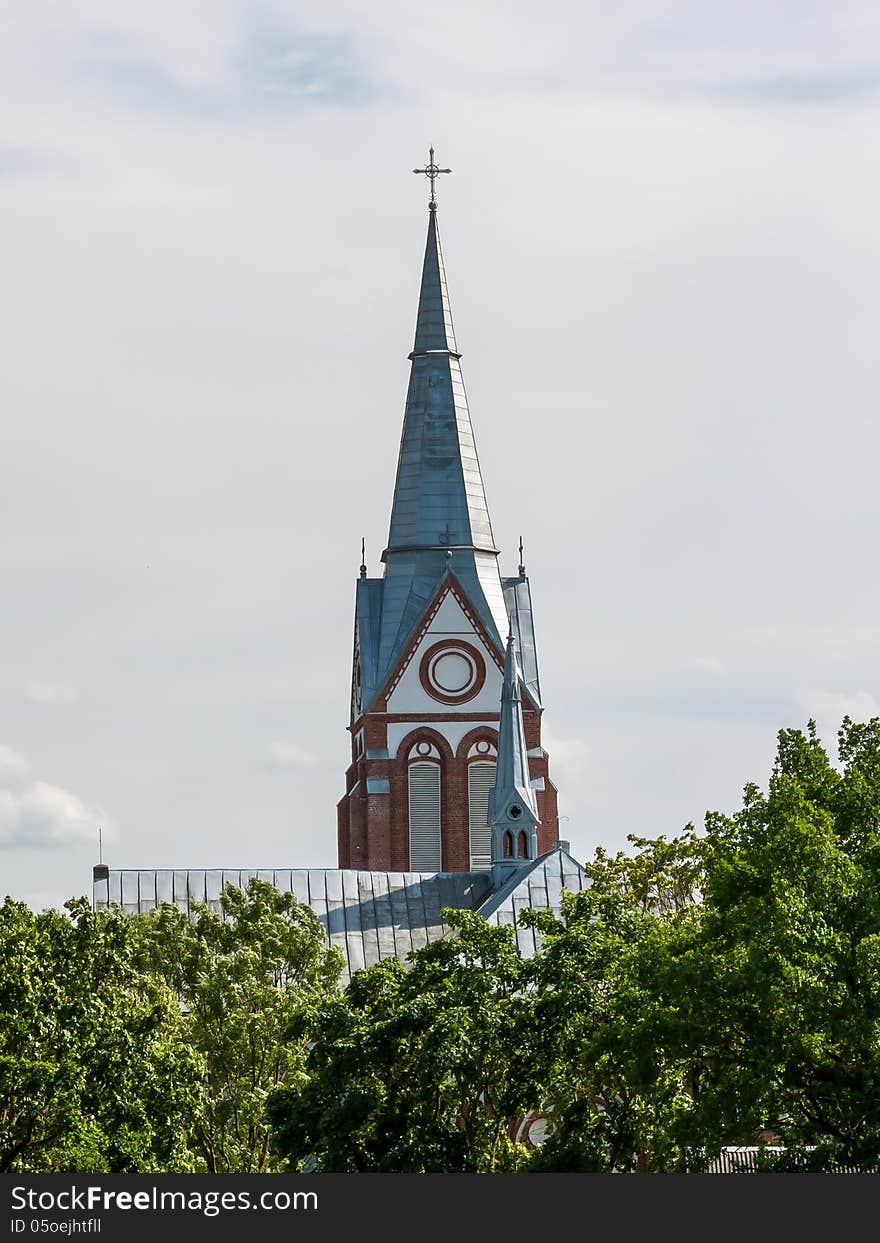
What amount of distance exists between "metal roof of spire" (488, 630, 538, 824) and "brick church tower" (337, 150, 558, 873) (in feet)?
12.6

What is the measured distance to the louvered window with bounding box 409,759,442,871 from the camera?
91.3 m

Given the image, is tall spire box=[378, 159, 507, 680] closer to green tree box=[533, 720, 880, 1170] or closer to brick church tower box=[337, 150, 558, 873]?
brick church tower box=[337, 150, 558, 873]

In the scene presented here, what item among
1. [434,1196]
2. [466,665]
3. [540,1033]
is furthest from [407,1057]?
[466,665]

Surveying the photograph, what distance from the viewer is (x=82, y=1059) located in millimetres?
42688

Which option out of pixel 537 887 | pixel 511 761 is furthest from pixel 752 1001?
pixel 511 761

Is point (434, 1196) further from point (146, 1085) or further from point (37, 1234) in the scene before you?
point (146, 1085)

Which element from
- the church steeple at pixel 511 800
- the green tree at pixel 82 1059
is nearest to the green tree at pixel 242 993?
the green tree at pixel 82 1059

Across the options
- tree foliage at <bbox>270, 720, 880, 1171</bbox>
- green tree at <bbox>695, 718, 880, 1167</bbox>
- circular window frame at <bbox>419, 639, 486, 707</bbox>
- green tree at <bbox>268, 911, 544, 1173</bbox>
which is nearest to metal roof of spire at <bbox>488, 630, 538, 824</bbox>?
circular window frame at <bbox>419, 639, 486, 707</bbox>

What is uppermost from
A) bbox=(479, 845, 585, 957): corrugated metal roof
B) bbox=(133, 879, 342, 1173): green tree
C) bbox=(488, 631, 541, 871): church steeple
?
bbox=(488, 631, 541, 871): church steeple

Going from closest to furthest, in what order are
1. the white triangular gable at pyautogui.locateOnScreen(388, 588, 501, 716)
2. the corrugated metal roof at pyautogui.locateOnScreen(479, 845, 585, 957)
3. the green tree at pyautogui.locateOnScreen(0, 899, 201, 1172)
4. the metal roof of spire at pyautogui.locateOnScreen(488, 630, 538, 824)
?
the green tree at pyautogui.locateOnScreen(0, 899, 201, 1172) → the corrugated metal roof at pyautogui.locateOnScreen(479, 845, 585, 957) → the metal roof of spire at pyautogui.locateOnScreen(488, 630, 538, 824) → the white triangular gable at pyautogui.locateOnScreen(388, 588, 501, 716)

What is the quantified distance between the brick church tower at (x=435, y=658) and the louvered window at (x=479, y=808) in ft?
0.16

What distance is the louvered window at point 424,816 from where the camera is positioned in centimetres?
9131

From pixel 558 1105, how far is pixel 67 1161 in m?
8.99

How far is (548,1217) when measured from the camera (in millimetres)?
27891
